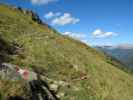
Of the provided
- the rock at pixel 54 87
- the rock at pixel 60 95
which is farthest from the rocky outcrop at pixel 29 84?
the rock at pixel 54 87

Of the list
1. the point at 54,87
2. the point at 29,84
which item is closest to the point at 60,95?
the point at 54,87

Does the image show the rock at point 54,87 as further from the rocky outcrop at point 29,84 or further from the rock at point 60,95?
the rocky outcrop at point 29,84

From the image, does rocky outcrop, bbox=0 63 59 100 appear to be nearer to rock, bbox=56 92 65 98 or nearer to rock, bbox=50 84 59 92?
rock, bbox=56 92 65 98

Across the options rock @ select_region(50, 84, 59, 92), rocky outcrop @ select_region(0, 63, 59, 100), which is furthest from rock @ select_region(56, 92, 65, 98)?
rocky outcrop @ select_region(0, 63, 59, 100)

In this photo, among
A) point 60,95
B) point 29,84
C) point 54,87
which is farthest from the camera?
point 54,87

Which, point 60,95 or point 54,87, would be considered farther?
point 54,87

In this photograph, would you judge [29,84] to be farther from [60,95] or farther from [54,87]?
[54,87]

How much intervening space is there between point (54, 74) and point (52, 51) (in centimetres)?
409

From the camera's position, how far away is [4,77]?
970 cm

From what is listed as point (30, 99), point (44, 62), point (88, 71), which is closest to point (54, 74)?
point (44, 62)

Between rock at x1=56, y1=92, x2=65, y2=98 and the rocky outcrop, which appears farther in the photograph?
rock at x1=56, y1=92, x2=65, y2=98

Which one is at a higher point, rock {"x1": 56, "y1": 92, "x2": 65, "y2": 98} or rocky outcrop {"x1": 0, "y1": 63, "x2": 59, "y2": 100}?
rocky outcrop {"x1": 0, "y1": 63, "x2": 59, "y2": 100}

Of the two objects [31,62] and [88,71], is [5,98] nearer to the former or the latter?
[31,62]

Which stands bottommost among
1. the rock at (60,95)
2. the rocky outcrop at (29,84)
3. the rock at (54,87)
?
the rock at (60,95)
